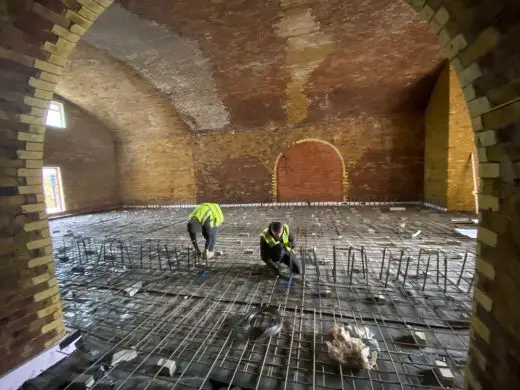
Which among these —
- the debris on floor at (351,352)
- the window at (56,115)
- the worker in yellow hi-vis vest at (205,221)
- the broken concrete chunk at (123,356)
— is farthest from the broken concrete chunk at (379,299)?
the window at (56,115)

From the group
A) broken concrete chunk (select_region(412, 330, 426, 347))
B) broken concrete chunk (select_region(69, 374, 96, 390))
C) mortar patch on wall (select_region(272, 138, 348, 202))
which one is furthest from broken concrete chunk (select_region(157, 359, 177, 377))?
mortar patch on wall (select_region(272, 138, 348, 202))

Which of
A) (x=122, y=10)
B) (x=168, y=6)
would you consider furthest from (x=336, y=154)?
(x=122, y=10)

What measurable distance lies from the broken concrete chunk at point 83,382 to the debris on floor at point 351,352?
5.54 ft

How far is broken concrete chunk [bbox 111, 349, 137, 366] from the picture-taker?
1.86 metres

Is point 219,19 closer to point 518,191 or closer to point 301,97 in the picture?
point 301,97

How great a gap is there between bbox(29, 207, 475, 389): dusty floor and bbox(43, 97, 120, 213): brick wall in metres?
6.90

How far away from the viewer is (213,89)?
8.45m

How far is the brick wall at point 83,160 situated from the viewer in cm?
973

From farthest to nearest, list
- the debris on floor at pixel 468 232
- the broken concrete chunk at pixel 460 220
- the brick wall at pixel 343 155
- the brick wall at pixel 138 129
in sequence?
the brick wall at pixel 343 155
the brick wall at pixel 138 129
the broken concrete chunk at pixel 460 220
the debris on floor at pixel 468 232

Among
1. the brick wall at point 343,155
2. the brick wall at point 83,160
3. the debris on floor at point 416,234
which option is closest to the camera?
the debris on floor at point 416,234

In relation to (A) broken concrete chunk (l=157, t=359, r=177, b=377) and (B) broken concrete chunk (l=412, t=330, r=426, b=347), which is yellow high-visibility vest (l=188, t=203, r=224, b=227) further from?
(B) broken concrete chunk (l=412, t=330, r=426, b=347)

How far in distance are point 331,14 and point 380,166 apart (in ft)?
18.9

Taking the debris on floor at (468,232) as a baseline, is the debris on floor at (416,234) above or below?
below

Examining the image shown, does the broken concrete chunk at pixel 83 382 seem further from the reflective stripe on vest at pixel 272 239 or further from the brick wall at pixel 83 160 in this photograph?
the brick wall at pixel 83 160
